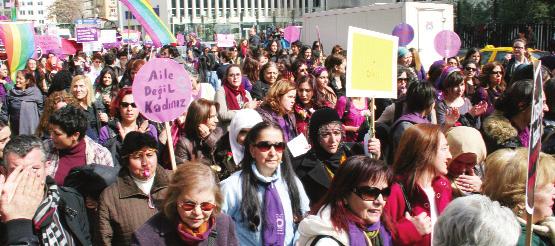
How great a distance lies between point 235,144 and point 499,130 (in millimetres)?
1957

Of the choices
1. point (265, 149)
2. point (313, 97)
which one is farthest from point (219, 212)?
point (313, 97)

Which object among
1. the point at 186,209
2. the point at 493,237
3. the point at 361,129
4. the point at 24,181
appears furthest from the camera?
the point at 361,129

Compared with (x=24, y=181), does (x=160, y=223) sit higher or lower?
lower

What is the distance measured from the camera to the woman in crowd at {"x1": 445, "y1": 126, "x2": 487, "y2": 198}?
4.04 metres

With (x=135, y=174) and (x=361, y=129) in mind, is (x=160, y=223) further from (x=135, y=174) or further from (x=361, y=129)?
(x=361, y=129)

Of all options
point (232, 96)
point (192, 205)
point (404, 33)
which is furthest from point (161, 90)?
point (404, 33)

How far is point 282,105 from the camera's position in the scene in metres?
6.29

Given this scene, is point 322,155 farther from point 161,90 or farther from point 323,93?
point 323,93

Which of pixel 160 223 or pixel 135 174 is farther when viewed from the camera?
pixel 135 174

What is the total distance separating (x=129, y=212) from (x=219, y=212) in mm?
728

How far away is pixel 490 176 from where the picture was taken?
11.2ft

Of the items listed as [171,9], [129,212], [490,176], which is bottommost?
[129,212]

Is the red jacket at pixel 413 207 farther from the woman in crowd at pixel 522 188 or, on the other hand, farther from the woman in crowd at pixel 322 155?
the woman in crowd at pixel 322 155

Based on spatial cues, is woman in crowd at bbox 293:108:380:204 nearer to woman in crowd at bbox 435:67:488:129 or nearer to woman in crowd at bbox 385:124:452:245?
woman in crowd at bbox 385:124:452:245
